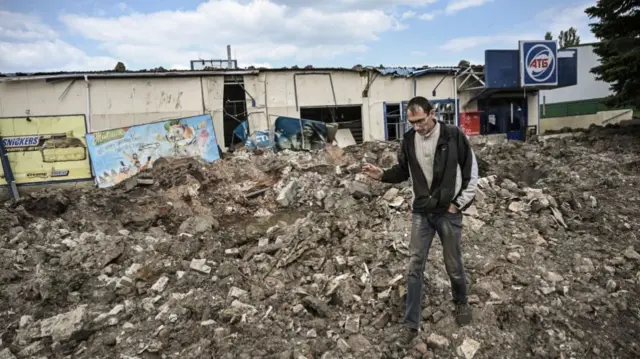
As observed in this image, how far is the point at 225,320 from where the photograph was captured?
3.82m

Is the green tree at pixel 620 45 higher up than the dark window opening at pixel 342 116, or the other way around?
the green tree at pixel 620 45

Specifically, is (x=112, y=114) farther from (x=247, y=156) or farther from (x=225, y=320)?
(x=225, y=320)

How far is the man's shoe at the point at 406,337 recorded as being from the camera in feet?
10.9

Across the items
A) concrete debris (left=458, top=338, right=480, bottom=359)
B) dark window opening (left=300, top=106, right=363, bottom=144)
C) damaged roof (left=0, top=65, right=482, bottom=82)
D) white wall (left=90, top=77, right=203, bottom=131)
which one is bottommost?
concrete debris (left=458, top=338, right=480, bottom=359)

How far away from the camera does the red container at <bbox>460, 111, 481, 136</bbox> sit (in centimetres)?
1489

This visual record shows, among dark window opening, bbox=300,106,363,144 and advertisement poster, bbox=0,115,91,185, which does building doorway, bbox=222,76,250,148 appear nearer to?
dark window opening, bbox=300,106,363,144

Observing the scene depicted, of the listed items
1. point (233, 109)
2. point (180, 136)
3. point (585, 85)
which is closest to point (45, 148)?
point (180, 136)

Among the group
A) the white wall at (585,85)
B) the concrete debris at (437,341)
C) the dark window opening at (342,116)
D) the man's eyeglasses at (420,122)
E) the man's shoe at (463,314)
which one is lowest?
the concrete debris at (437,341)

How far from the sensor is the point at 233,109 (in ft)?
42.1

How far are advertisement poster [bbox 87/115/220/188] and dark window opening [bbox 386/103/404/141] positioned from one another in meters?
6.32

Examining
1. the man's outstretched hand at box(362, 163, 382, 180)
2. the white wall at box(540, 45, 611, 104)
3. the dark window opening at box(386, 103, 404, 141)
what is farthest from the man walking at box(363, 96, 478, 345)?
the white wall at box(540, 45, 611, 104)

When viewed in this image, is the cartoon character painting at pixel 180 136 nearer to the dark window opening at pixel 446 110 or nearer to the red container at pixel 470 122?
the dark window opening at pixel 446 110

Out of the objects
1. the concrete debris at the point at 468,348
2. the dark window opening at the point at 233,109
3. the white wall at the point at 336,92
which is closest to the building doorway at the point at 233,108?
the dark window opening at the point at 233,109

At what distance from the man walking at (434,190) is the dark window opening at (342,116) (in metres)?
10.5
